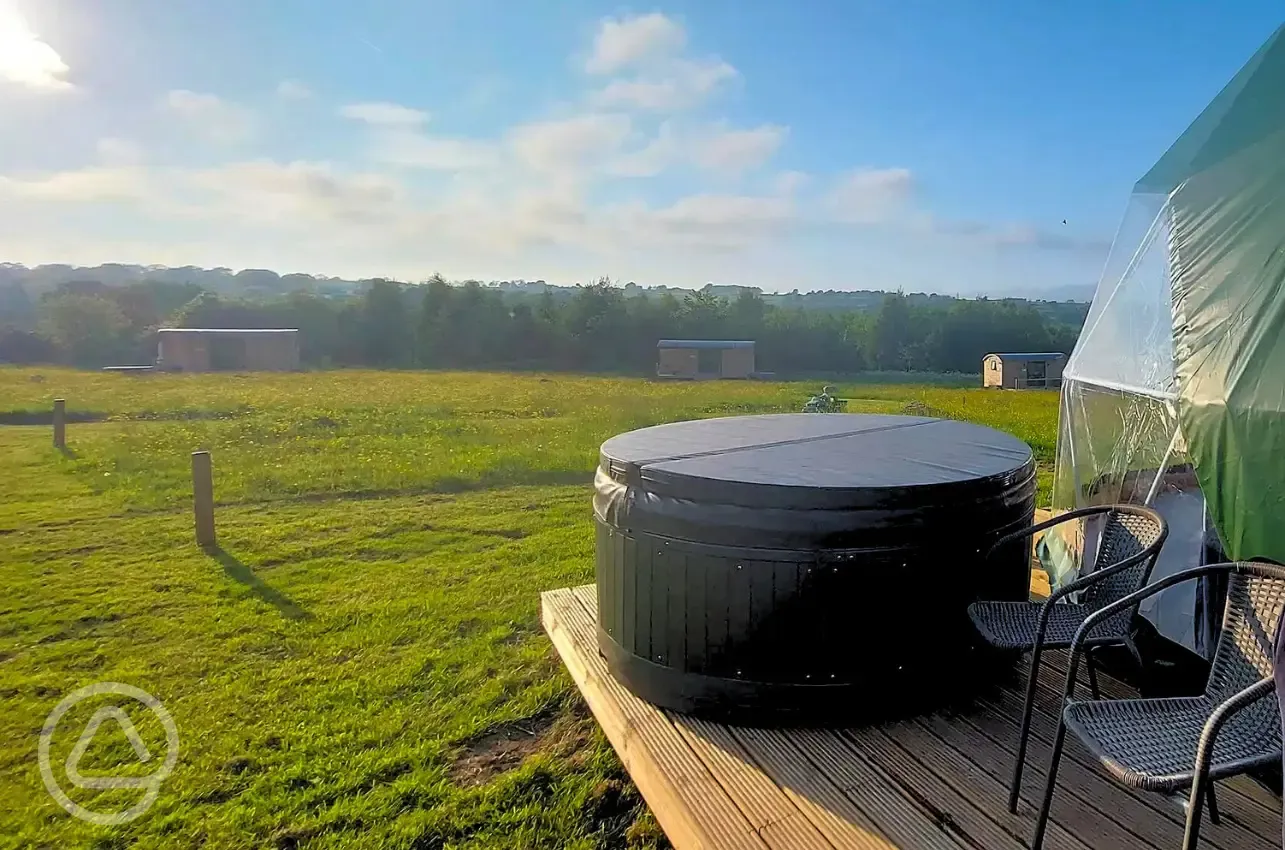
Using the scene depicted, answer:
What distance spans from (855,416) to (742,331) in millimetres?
34761

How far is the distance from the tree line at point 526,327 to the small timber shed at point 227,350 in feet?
4.81

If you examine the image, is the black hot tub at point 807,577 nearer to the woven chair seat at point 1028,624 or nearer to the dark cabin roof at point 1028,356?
the woven chair seat at point 1028,624

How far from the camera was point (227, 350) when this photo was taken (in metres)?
29.9

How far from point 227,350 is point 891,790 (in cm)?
3193

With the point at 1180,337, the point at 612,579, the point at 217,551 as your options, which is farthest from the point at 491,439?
the point at 1180,337

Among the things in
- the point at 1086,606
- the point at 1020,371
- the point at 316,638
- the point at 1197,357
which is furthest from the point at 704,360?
the point at 1086,606

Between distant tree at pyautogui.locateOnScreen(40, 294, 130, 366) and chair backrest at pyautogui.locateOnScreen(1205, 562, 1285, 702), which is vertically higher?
distant tree at pyautogui.locateOnScreen(40, 294, 130, 366)

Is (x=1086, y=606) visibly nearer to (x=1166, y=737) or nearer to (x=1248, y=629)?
(x=1248, y=629)

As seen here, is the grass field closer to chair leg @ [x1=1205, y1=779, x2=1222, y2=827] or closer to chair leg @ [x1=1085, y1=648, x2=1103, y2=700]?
chair leg @ [x1=1205, y1=779, x2=1222, y2=827]

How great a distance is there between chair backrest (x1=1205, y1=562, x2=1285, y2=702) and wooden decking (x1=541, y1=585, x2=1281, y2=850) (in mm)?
508

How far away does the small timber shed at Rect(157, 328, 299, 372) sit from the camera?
2880 cm

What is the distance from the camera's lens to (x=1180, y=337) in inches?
120

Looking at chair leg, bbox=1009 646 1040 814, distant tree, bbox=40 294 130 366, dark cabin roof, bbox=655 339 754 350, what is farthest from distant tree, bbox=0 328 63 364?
chair leg, bbox=1009 646 1040 814

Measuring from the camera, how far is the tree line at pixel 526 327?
32344 millimetres
